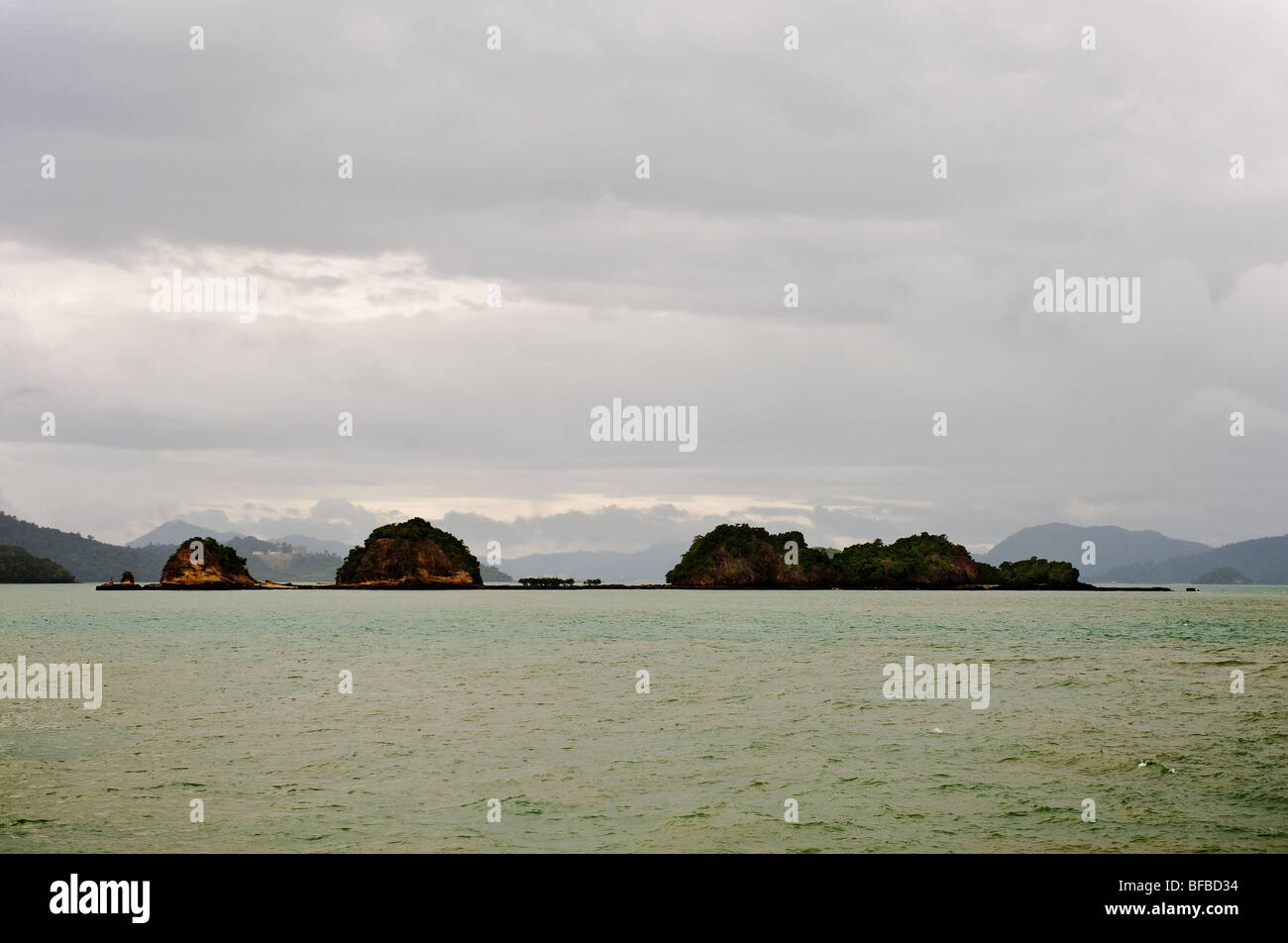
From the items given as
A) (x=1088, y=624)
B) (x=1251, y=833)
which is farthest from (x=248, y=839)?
(x=1088, y=624)

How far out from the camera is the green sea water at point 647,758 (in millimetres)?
22469

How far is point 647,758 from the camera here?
31969 millimetres

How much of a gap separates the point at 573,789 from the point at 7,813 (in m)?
13.8

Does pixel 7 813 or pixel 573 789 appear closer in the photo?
pixel 7 813

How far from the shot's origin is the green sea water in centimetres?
2247

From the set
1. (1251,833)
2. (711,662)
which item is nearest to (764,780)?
(1251,833)
